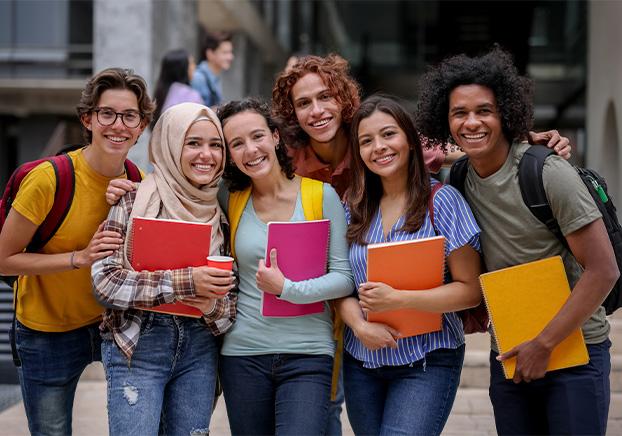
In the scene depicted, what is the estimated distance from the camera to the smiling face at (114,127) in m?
3.21

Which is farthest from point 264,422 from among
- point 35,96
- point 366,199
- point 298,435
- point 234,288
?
point 35,96

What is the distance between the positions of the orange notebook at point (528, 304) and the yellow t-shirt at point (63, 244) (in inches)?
67.7

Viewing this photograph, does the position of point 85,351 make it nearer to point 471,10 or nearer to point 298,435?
point 298,435

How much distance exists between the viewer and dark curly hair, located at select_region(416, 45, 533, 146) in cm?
296

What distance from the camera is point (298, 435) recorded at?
296 centimetres

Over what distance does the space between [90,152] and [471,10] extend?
1884 centimetres

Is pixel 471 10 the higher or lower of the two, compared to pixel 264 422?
higher

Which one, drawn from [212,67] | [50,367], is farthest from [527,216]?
[212,67]

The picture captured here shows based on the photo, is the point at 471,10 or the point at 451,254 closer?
the point at 451,254

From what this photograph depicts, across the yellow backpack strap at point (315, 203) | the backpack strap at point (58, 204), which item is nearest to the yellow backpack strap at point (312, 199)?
the yellow backpack strap at point (315, 203)

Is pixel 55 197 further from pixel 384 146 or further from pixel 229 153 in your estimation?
pixel 384 146

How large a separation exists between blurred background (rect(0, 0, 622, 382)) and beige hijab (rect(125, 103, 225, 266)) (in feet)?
13.8

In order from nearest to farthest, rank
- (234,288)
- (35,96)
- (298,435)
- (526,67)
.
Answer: (298,435)
(234,288)
(35,96)
(526,67)

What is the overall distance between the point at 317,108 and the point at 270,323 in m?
1.22
